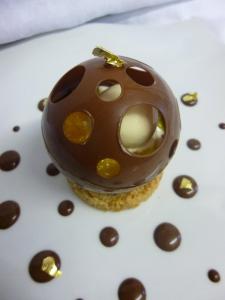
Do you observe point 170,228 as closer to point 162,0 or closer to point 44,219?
point 44,219

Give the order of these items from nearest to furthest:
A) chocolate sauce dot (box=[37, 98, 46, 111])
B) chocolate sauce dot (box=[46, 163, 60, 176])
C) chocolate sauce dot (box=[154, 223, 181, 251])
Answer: chocolate sauce dot (box=[154, 223, 181, 251]) < chocolate sauce dot (box=[46, 163, 60, 176]) < chocolate sauce dot (box=[37, 98, 46, 111])

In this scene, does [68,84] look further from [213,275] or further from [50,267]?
[213,275]

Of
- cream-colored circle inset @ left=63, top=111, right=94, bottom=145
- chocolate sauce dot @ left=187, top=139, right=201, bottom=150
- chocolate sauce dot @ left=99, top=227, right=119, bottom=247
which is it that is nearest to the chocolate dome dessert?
cream-colored circle inset @ left=63, top=111, right=94, bottom=145

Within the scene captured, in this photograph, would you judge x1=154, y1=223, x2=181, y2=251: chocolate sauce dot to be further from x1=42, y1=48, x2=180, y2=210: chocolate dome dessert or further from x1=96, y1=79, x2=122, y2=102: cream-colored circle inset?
x1=96, y1=79, x2=122, y2=102: cream-colored circle inset

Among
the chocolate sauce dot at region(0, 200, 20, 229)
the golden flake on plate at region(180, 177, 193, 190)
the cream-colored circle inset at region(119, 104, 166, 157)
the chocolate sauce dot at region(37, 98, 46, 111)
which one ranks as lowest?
the golden flake on plate at region(180, 177, 193, 190)

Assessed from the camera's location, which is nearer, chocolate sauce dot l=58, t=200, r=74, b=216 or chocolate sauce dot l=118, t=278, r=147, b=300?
chocolate sauce dot l=118, t=278, r=147, b=300
